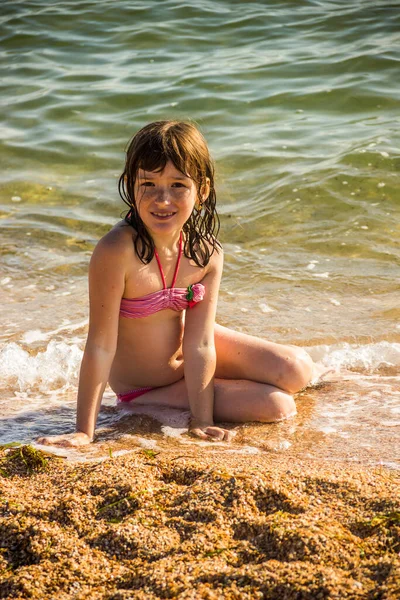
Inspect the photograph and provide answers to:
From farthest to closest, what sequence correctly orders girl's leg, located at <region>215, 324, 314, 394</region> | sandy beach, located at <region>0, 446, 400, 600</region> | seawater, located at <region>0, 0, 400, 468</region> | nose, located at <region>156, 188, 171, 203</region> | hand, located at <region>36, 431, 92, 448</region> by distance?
seawater, located at <region>0, 0, 400, 468</region> < girl's leg, located at <region>215, 324, 314, 394</region> < nose, located at <region>156, 188, 171, 203</region> < hand, located at <region>36, 431, 92, 448</region> < sandy beach, located at <region>0, 446, 400, 600</region>

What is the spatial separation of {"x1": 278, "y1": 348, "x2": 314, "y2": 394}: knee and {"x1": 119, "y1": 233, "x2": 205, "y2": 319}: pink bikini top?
596mm

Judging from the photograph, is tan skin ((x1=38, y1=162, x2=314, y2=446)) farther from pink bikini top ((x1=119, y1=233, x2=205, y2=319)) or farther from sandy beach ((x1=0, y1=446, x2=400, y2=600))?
sandy beach ((x1=0, y1=446, x2=400, y2=600))

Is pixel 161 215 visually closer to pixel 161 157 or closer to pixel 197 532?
pixel 161 157

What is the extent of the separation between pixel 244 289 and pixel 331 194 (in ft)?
6.86

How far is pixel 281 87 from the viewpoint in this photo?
1002cm

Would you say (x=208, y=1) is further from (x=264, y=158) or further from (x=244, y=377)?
(x=244, y=377)

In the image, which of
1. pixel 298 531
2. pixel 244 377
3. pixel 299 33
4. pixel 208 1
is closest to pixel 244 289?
pixel 244 377

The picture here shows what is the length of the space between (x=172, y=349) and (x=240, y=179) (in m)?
4.34

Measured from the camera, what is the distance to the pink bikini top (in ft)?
12.4

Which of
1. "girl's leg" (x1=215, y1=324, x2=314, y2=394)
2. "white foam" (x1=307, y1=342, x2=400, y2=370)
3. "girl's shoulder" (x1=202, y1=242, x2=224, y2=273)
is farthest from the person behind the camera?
"white foam" (x1=307, y1=342, x2=400, y2=370)

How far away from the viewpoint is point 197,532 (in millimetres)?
2445

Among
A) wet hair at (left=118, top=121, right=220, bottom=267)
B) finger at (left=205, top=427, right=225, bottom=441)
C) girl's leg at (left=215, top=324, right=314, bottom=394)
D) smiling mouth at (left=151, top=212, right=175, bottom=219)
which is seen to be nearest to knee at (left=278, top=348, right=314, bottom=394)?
girl's leg at (left=215, top=324, right=314, bottom=394)

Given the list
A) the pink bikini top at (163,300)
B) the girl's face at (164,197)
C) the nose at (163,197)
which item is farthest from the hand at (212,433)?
the nose at (163,197)

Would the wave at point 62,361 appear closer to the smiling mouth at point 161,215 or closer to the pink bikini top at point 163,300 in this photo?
the pink bikini top at point 163,300
